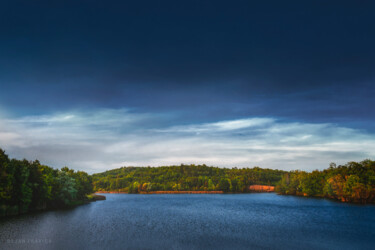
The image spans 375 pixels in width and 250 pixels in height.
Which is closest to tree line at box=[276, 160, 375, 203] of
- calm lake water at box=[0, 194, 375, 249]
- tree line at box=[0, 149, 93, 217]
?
calm lake water at box=[0, 194, 375, 249]

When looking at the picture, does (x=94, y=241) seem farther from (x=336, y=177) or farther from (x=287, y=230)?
(x=336, y=177)

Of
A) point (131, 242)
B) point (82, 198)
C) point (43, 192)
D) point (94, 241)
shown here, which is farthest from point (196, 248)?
point (82, 198)

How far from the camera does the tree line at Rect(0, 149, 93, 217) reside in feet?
244

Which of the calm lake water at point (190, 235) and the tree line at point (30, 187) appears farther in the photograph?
the tree line at point (30, 187)

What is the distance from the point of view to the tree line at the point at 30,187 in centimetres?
7444

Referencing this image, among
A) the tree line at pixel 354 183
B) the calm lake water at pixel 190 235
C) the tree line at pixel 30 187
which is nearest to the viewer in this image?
the calm lake water at pixel 190 235

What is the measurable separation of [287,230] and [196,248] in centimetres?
2638

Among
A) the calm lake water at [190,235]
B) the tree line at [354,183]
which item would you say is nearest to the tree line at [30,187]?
the calm lake water at [190,235]

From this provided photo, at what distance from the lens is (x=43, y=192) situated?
9619 cm

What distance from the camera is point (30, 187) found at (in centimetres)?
8769

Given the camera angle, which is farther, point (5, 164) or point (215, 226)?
point (5, 164)

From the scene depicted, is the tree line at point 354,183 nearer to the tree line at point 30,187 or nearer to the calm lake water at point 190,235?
the calm lake water at point 190,235

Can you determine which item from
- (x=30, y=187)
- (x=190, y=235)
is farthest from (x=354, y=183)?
(x=30, y=187)

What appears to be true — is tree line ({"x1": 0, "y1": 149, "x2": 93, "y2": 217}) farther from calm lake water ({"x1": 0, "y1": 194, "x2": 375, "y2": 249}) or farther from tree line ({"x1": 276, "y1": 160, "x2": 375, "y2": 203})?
tree line ({"x1": 276, "y1": 160, "x2": 375, "y2": 203})
